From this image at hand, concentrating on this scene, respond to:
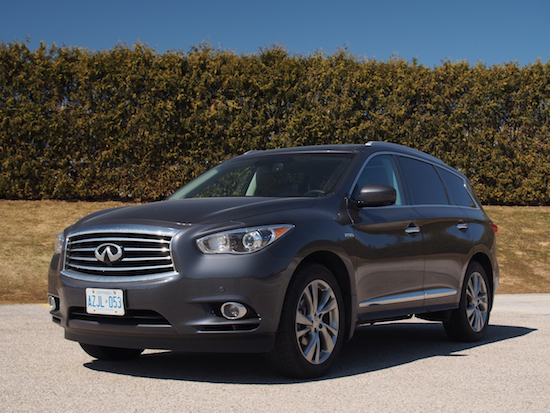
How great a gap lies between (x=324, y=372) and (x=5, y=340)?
3.53 m

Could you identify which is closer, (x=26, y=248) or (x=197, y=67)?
(x=26, y=248)

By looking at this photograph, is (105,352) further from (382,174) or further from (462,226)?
(462,226)

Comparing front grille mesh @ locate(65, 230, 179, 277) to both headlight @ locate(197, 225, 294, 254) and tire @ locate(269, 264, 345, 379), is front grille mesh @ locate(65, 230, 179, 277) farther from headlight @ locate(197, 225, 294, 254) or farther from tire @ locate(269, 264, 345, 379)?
tire @ locate(269, 264, 345, 379)

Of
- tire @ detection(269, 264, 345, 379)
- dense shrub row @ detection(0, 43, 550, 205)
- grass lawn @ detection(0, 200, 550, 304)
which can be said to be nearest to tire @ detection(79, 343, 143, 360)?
tire @ detection(269, 264, 345, 379)

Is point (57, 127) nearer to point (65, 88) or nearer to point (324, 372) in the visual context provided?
point (65, 88)

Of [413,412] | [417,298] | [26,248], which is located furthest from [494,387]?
[26,248]

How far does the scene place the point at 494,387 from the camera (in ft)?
17.5

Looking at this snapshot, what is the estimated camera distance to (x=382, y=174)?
7012 millimetres

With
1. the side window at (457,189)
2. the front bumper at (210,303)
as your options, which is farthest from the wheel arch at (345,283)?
the side window at (457,189)

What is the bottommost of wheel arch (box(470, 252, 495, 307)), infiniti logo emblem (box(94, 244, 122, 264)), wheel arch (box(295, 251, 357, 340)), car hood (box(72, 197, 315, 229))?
wheel arch (box(470, 252, 495, 307))

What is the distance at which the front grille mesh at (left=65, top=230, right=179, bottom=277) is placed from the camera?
5.22m

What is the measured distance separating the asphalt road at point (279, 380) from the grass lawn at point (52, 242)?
19.6ft

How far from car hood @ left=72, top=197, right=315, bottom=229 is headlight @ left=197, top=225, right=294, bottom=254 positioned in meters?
0.13

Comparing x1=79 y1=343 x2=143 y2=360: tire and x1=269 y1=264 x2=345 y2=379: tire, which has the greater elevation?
x1=269 y1=264 x2=345 y2=379: tire
